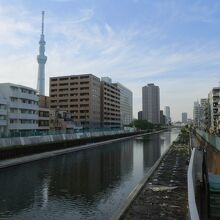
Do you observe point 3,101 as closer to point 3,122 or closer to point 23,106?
point 3,122

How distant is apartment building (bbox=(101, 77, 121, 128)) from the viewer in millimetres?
172038

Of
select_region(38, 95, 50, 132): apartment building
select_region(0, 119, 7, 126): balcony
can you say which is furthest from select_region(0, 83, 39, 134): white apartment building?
select_region(38, 95, 50, 132): apartment building

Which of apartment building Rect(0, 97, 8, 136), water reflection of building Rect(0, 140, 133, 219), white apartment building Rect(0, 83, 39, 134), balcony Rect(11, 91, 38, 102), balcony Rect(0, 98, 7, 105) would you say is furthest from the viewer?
balcony Rect(11, 91, 38, 102)

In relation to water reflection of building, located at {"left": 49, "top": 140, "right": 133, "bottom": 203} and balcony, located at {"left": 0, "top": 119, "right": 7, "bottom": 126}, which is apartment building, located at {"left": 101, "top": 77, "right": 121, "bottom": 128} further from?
water reflection of building, located at {"left": 49, "top": 140, "right": 133, "bottom": 203}

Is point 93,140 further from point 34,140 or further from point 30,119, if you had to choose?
point 34,140

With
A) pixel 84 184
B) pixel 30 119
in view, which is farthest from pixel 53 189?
pixel 30 119

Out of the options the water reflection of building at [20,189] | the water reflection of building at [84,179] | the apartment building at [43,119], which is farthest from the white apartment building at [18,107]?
the water reflection of building at [20,189]

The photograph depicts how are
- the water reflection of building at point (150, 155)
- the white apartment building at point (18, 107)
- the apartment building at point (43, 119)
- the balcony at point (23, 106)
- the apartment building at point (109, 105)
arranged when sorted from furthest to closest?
the apartment building at point (109, 105) < the apartment building at point (43, 119) < the balcony at point (23, 106) < the white apartment building at point (18, 107) < the water reflection of building at point (150, 155)

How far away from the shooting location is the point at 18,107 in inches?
3425

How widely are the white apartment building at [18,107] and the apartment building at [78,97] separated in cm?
5740

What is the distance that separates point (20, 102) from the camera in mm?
88625

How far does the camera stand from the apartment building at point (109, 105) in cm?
17204

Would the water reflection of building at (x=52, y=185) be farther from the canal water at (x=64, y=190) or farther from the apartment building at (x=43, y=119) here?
the apartment building at (x=43, y=119)

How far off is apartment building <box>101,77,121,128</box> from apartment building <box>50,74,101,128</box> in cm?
1044
